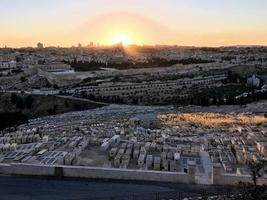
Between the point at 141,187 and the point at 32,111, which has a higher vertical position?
the point at 141,187

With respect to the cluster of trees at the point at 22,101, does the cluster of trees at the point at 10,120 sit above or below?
above

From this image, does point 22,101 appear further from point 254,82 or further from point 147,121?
point 254,82

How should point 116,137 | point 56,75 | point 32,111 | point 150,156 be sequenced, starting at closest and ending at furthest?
point 150,156, point 116,137, point 32,111, point 56,75

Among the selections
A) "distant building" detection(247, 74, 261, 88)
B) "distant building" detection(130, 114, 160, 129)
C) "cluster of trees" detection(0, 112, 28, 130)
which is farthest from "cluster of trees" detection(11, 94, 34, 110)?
"distant building" detection(247, 74, 261, 88)

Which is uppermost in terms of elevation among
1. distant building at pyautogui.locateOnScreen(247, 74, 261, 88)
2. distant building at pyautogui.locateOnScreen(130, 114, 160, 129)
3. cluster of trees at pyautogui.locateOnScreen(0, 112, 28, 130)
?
distant building at pyautogui.locateOnScreen(130, 114, 160, 129)

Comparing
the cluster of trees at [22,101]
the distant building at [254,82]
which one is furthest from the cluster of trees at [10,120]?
the distant building at [254,82]

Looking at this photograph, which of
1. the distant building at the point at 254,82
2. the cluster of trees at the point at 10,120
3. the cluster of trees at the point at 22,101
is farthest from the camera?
the distant building at the point at 254,82

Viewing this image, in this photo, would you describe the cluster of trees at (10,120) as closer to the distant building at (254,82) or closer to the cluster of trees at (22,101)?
the cluster of trees at (22,101)

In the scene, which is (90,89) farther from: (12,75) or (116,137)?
(116,137)

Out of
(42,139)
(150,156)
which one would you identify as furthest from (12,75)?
(150,156)

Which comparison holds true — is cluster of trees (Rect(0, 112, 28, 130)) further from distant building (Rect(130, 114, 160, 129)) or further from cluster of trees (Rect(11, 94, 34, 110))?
distant building (Rect(130, 114, 160, 129))

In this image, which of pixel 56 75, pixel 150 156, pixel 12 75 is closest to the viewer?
pixel 150 156
